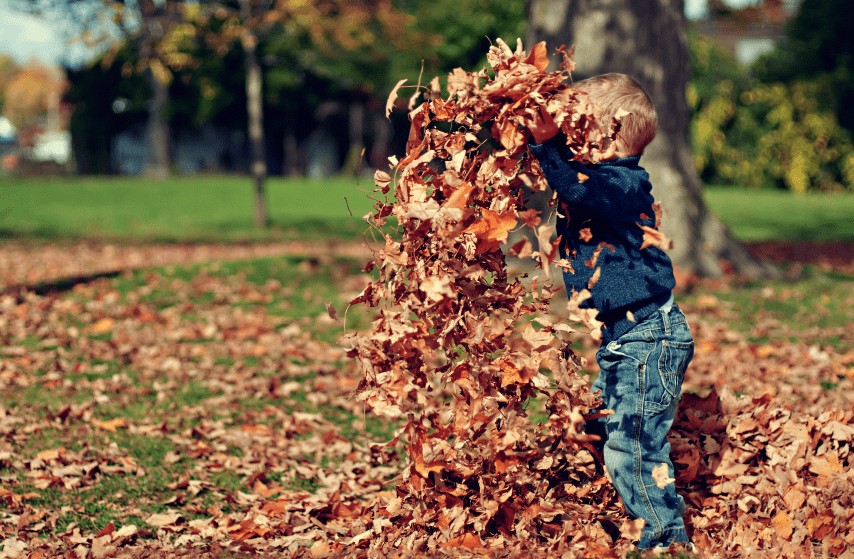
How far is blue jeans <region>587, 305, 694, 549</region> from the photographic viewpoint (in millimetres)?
2629

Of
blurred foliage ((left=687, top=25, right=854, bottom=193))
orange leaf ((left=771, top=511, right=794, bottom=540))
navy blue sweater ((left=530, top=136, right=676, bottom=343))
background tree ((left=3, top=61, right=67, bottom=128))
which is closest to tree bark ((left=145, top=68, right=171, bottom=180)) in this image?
blurred foliage ((left=687, top=25, right=854, bottom=193))

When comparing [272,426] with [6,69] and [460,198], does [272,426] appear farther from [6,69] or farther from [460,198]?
[6,69]

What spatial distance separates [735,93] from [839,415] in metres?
26.6

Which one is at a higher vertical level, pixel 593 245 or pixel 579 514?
pixel 593 245

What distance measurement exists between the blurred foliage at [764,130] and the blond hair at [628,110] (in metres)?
25.3

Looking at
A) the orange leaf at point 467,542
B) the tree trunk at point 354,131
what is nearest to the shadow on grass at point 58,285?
the orange leaf at point 467,542

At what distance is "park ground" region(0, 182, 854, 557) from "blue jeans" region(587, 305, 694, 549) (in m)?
0.19

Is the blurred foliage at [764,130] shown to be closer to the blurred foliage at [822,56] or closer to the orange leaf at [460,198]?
the blurred foliage at [822,56]

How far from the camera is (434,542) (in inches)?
111

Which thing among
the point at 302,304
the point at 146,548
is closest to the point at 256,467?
the point at 146,548

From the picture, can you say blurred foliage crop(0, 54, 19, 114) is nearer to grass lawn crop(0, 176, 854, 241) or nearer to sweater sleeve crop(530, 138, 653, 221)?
grass lawn crop(0, 176, 854, 241)

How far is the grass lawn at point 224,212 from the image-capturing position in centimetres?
1454

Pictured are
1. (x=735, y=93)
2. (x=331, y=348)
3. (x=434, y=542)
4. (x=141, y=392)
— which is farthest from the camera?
(x=735, y=93)

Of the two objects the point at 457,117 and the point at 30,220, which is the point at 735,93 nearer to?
the point at 30,220
